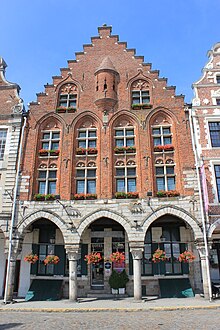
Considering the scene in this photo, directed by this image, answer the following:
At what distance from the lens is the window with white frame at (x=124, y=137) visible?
19109 millimetres

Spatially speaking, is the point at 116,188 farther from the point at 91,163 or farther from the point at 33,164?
the point at 33,164

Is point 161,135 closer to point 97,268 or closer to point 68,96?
point 68,96

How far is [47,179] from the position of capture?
60.4ft

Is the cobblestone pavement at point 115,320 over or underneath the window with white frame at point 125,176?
underneath

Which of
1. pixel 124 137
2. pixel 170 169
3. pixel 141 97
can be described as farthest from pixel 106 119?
pixel 170 169

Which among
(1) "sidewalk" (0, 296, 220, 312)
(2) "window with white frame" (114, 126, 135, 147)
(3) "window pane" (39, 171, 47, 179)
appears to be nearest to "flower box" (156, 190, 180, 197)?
(2) "window with white frame" (114, 126, 135, 147)

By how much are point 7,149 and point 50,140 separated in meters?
2.90

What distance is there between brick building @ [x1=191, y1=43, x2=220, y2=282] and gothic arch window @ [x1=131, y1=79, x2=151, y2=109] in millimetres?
3276

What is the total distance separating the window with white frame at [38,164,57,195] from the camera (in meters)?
18.3

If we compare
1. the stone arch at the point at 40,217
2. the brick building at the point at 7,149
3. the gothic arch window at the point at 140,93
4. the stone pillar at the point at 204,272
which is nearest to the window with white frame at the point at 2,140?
the brick building at the point at 7,149

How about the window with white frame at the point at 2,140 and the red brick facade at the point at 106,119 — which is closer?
the red brick facade at the point at 106,119

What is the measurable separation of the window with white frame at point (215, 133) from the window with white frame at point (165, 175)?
9.72ft

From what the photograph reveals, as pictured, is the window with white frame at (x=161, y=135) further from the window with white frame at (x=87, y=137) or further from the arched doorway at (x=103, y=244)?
the arched doorway at (x=103, y=244)

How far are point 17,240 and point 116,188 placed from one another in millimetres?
6695
